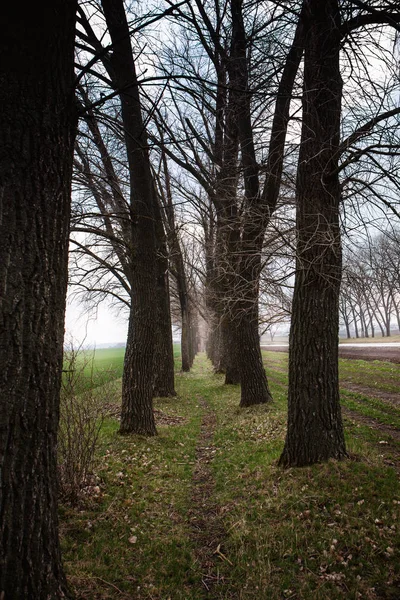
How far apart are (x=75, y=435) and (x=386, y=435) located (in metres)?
5.99

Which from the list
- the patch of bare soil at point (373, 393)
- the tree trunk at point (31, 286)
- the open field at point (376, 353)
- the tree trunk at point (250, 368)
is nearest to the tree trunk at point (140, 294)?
the tree trunk at point (250, 368)

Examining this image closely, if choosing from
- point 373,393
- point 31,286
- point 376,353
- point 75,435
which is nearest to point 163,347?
point 373,393

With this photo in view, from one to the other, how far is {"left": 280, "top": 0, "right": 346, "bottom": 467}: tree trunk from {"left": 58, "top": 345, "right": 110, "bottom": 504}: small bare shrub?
9.39ft

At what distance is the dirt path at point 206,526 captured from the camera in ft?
10.6

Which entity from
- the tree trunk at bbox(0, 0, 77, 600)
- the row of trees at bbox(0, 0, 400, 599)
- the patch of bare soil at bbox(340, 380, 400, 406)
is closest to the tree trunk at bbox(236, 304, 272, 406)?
the row of trees at bbox(0, 0, 400, 599)

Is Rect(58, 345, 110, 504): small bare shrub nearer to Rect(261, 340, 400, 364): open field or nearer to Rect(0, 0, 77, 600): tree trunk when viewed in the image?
Rect(0, 0, 77, 600): tree trunk

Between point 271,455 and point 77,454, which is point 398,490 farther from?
point 77,454

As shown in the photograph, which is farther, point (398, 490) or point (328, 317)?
point (328, 317)

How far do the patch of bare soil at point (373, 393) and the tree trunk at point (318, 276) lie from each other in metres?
6.19

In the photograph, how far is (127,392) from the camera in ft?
24.1

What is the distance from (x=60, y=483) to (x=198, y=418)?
5.72 meters

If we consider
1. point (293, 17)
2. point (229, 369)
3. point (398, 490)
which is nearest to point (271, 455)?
point (398, 490)

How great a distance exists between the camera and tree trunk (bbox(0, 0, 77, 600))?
7.14 feet

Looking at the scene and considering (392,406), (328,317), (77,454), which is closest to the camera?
(77,454)
